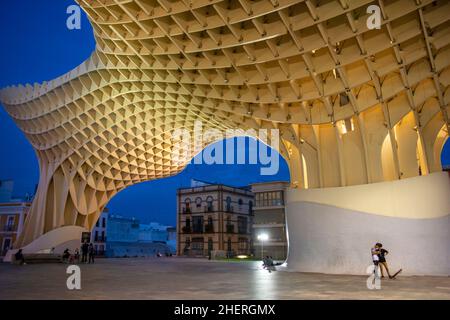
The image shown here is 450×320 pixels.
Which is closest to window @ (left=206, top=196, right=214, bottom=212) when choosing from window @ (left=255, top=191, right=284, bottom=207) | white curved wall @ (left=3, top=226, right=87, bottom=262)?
window @ (left=255, top=191, right=284, bottom=207)

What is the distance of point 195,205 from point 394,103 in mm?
51227

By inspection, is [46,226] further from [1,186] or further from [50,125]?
[1,186]

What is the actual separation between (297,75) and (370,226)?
9483 millimetres

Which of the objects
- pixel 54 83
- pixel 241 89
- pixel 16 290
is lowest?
pixel 16 290

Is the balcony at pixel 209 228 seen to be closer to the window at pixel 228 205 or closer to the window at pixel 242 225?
the window at pixel 228 205

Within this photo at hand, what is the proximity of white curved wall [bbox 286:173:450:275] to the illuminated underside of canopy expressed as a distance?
53.8 inches

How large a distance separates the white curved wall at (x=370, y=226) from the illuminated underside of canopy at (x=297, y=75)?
1.37 meters

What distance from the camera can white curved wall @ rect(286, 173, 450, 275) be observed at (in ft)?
53.5

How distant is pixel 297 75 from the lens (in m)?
19.6

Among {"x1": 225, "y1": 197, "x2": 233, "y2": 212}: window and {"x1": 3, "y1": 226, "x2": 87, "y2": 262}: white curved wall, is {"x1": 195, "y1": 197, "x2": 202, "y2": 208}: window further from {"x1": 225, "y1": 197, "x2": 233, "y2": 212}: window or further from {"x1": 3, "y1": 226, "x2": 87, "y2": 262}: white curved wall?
{"x1": 3, "y1": 226, "x2": 87, "y2": 262}: white curved wall

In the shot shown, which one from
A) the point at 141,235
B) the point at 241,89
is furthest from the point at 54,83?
the point at 141,235

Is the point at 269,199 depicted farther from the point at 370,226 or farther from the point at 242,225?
the point at 370,226
